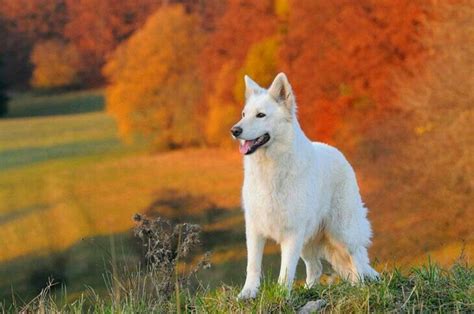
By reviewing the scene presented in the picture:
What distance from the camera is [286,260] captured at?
6.51 m

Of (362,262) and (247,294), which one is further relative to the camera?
(362,262)

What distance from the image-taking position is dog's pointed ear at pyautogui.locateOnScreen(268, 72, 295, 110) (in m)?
Answer: 6.46

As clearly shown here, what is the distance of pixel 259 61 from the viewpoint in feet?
58.3

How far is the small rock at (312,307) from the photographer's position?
5.82m

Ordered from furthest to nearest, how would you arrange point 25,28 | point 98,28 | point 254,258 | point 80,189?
point 98,28, point 25,28, point 80,189, point 254,258

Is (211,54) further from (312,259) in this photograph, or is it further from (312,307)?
(312,307)

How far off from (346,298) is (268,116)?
1371 mm

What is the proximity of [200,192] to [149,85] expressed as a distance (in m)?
2.34

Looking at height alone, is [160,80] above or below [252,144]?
below

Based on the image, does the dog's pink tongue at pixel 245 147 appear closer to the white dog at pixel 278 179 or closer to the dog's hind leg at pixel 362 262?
the white dog at pixel 278 179

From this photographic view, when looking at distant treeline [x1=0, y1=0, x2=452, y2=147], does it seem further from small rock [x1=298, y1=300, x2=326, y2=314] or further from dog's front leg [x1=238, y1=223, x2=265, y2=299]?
small rock [x1=298, y1=300, x2=326, y2=314]

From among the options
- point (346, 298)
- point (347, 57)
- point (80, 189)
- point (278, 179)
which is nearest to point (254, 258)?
point (278, 179)

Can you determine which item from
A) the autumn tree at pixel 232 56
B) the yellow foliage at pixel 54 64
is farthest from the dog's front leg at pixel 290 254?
the yellow foliage at pixel 54 64

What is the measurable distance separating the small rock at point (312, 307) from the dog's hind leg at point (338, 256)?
1308mm
